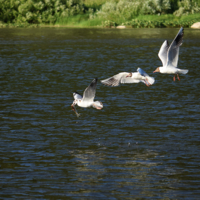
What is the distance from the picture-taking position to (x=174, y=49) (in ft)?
64.2

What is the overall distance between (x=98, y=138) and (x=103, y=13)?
78.6 meters

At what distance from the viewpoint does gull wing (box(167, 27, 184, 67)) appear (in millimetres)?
19112

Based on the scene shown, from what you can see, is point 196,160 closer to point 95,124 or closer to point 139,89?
point 95,124

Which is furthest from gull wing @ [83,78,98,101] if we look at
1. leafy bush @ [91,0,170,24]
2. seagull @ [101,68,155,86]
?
leafy bush @ [91,0,170,24]

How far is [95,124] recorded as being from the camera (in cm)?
2266

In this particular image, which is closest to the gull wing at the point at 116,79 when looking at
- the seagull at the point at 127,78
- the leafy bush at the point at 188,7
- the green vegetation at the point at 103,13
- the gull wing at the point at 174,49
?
the seagull at the point at 127,78

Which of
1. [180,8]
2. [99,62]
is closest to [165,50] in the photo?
[99,62]

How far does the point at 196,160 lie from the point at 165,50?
5.45m

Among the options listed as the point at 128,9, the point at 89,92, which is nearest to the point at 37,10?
the point at 128,9

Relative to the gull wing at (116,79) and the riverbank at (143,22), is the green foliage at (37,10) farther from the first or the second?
the gull wing at (116,79)

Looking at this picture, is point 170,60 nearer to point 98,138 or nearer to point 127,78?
point 127,78

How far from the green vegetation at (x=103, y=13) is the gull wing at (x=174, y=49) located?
7510 centimetres

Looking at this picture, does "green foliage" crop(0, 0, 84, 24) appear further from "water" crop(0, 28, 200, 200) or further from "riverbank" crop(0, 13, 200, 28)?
"water" crop(0, 28, 200, 200)

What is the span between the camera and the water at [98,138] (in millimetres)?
14766
